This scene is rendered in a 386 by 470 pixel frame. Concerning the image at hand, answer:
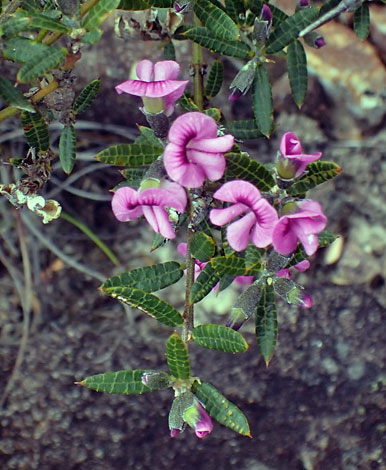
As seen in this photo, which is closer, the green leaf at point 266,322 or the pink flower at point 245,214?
the pink flower at point 245,214

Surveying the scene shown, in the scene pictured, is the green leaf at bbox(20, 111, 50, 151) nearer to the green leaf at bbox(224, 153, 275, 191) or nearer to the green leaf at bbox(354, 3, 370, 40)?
the green leaf at bbox(224, 153, 275, 191)

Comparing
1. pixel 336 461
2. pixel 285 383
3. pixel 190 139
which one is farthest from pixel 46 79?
pixel 336 461

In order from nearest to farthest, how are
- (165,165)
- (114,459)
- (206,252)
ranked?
(165,165), (206,252), (114,459)

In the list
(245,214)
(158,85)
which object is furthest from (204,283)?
(158,85)

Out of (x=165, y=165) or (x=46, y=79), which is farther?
(x=46, y=79)

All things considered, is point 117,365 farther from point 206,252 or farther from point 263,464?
point 206,252

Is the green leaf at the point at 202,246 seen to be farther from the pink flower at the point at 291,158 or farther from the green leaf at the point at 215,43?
the green leaf at the point at 215,43

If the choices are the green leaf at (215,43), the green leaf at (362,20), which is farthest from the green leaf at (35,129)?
the green leaf at (362,20)
